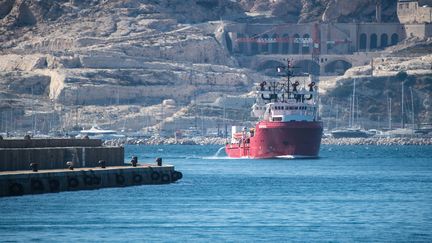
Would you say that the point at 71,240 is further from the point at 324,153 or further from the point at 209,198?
the point at 324,153

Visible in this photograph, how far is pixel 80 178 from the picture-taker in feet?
291

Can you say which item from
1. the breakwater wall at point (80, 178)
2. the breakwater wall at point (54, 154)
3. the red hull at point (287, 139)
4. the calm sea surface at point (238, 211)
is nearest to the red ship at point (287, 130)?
the red hull at point (287, 139)

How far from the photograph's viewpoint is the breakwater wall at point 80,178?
3297 inches

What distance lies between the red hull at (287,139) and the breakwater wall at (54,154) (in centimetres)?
4162

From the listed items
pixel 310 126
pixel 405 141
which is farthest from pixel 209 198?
pixel 405 141

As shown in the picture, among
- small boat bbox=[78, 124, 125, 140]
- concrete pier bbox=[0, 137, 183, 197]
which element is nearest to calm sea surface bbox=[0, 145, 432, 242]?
concrete pier bbox=[0, 137, 183, 197]

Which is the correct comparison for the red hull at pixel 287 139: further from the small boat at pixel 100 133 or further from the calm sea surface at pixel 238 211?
the small boat at pixel 100 133

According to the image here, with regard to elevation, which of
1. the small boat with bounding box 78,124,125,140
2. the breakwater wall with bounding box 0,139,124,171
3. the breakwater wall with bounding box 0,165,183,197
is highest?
the small boat with bounding box 78,124,125,140

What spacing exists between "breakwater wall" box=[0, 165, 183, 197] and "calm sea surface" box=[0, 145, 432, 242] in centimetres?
49

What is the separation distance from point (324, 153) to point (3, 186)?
84.0m

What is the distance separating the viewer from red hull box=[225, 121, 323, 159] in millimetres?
141000

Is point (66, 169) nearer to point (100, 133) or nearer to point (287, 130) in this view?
point (287, 130)

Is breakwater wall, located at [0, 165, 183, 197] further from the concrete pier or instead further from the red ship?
the red ship

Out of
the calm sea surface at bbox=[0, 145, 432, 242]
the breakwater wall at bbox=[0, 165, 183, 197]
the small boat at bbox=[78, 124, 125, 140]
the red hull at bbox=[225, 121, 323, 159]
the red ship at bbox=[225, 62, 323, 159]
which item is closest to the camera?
the calm sea surface at bbox=[0, 145, 432, 242]
